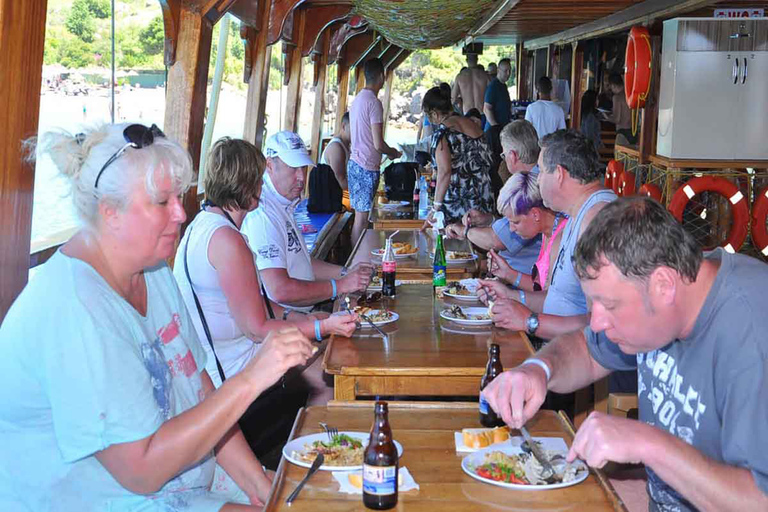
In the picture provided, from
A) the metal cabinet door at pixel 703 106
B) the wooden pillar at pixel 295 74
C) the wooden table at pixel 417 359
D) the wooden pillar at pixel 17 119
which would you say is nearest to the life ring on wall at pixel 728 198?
the metal cabinet door at pixel 703 106

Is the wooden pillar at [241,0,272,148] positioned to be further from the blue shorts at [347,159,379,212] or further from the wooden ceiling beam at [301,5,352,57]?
the wooden ceiling beam at [301,5,352,57]

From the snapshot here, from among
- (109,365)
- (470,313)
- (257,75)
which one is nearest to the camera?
(109,365)

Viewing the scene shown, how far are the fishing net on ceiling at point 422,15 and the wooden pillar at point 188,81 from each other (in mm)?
848

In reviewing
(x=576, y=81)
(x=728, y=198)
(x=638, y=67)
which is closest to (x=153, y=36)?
(x=728, y=198)

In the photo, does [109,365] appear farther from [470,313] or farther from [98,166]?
[470,313]

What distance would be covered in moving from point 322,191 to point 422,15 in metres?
4.75

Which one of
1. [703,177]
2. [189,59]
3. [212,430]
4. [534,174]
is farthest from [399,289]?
[703,177]

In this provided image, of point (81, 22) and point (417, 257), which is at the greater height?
point (81, 22)

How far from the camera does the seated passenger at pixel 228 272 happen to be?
320 cm

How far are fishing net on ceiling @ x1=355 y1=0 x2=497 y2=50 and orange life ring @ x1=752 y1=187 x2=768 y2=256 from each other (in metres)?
3.83

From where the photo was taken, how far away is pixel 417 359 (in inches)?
116

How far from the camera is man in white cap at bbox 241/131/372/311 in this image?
13.4 ft

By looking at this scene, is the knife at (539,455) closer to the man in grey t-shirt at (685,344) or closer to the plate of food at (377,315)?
the man in grey t-shirt at (685,344)

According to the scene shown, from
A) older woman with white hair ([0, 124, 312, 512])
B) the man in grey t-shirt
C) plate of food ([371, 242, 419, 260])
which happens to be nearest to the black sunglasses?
older woman with white hair ([0, 124, 312, 512])
